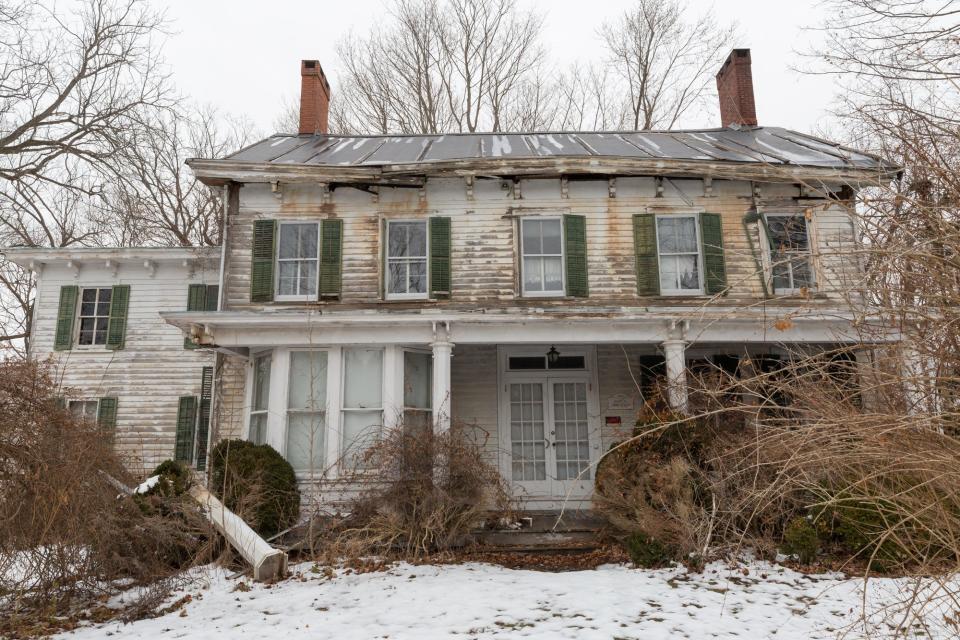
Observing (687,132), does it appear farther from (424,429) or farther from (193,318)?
(193,318)

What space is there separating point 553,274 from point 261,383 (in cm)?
544

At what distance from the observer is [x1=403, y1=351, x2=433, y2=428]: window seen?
10492 millimetres

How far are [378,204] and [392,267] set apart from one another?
4.02 ft

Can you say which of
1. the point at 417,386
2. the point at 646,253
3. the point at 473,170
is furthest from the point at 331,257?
the point at 646,253

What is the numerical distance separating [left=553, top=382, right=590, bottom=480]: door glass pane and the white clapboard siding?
781 cm

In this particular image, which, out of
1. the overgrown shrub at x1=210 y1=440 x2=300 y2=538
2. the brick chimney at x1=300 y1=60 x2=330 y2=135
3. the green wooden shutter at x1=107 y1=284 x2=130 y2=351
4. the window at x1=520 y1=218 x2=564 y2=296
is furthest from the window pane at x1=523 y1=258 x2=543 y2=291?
the green wooden shutter at x1=107 y1=284 x2=130 y2=351

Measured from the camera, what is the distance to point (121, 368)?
47.6 ft

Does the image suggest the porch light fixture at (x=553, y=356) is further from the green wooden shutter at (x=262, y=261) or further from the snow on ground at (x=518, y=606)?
the green wooden shutter at (x=262, y=261)

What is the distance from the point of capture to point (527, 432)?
11766mm

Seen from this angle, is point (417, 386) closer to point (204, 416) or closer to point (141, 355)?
point (204, 416)

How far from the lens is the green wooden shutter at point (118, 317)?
47.7 feet

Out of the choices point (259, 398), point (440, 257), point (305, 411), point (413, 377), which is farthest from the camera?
point (440, 257)

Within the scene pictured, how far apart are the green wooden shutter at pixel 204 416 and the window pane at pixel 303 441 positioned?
4.56 meters

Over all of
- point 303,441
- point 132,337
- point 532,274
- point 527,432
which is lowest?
point 303,441
